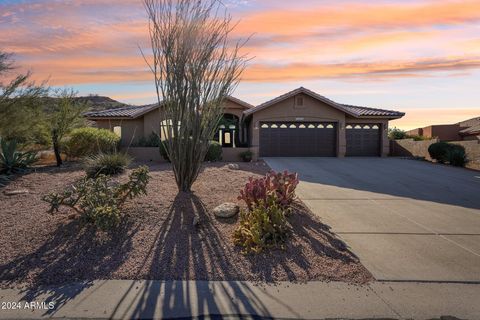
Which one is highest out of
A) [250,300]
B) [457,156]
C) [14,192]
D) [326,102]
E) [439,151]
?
[326,102]

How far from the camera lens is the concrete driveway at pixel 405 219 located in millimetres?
6270

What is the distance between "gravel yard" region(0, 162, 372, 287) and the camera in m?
5.94

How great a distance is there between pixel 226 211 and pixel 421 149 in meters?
21.5

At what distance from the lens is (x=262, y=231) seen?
6875 mm

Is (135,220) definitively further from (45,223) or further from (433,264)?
(433,264)

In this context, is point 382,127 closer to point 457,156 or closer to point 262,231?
point 457,156

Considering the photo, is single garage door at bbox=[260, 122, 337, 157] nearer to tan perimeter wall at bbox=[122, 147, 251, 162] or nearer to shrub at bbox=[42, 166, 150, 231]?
tan perimeter wall at bbox=[122, 147, 251, 162]

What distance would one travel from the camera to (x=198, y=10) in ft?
30.6

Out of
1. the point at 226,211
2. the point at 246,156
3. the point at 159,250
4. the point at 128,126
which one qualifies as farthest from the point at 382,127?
the point at 159,250

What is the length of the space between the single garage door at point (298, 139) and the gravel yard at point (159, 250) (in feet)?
54.9

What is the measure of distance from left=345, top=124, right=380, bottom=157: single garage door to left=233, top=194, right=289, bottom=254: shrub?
20665 millimetres

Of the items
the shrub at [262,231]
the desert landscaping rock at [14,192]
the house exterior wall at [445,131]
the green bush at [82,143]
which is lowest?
the shrub at [262,231]

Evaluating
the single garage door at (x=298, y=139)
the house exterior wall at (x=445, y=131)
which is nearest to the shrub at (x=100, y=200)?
the single garage door at (x=298, y=139)

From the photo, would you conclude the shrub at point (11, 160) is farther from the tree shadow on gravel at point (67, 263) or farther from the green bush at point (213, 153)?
the green bush at point (213, 153)
